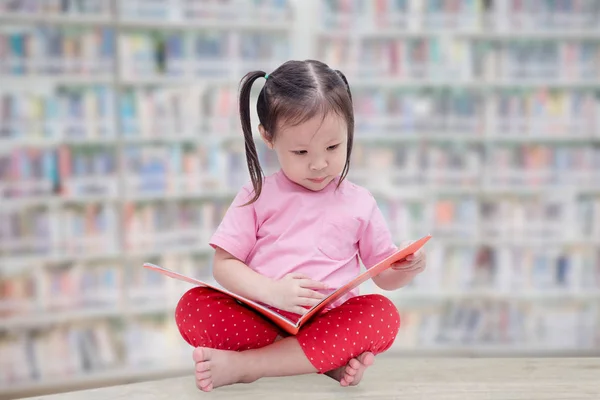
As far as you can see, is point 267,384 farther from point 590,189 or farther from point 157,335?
point 590,189

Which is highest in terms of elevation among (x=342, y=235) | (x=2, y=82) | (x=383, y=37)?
(x=383, y=37)

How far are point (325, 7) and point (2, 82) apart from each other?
135 cm

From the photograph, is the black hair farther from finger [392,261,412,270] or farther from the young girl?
finger [392,261,412,270]

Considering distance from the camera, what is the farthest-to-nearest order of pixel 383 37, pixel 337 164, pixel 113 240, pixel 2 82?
pixel 383 37 → pixel 113 240 → pixel 2 82 → pixel 337 164

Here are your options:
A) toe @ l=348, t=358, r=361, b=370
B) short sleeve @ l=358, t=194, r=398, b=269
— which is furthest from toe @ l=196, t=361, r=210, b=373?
short sleeve @ l=358, t=194, r=398, b=269

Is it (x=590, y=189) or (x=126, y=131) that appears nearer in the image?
(x=126, y=131)

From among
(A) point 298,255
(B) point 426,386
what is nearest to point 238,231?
(A) point 298,255

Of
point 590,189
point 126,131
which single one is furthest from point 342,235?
point 590,189

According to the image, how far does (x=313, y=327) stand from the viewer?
1022 mm

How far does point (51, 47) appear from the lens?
7.70ft

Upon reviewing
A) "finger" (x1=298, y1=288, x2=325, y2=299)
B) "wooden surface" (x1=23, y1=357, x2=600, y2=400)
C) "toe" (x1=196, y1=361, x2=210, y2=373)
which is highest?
"finger" (x1=298, y1=288, x2=325, y2=299)

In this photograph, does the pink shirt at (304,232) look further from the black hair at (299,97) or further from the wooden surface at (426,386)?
the wooden surface at (426,386)

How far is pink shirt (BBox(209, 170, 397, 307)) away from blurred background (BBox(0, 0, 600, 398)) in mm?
1461

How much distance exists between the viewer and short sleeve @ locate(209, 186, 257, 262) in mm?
1067
